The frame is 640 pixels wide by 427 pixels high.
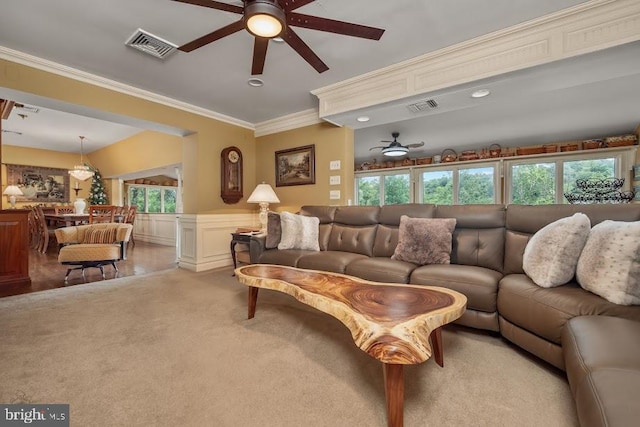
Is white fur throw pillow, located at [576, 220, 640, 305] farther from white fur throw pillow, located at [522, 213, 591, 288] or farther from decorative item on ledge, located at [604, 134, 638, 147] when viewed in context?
decorative item on ledge, located at [604, 134, 638, 147]

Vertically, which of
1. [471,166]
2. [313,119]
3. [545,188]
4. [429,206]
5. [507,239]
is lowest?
[507,239]

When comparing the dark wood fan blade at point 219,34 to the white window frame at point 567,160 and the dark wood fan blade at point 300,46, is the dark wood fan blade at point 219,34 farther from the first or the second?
the white window frame at point 567,160

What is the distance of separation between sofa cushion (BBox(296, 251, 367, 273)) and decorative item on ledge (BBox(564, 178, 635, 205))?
461 cm

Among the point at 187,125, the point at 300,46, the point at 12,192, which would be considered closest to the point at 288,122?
the point at 187,125

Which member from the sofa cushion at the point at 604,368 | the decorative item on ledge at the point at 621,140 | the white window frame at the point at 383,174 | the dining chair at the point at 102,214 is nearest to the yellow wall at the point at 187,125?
the dining chair at the point at 102,214

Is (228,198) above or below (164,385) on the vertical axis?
above

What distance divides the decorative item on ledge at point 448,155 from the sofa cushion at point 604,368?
18.7 ft

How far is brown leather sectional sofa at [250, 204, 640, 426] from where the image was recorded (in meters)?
0.90

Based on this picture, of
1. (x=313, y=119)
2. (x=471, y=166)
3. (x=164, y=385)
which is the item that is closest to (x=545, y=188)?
(x=471, y=166)

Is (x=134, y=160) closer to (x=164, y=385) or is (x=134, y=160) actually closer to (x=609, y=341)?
(x=164, y=385)

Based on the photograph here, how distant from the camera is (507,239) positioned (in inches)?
92.6

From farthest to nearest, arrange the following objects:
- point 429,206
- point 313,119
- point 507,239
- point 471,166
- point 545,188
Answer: point 471,166
point 545,188
point 313,119
point 429,206
point 507,239

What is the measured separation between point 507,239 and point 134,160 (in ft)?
24.7

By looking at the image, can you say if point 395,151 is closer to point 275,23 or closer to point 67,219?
point 275,23
